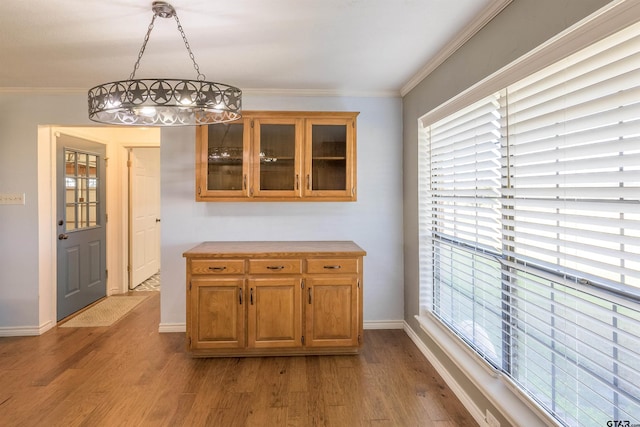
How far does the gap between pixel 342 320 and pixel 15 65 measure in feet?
10.8

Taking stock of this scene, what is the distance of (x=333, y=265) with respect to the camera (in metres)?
2.91

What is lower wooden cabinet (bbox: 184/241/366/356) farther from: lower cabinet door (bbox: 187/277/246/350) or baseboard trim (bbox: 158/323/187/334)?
baseboard trim (bbox: 158/323/187/334)

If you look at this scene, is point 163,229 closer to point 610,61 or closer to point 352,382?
point 352,382

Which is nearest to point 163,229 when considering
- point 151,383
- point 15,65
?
point 151,383

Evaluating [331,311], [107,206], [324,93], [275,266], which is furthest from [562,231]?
[107,206]

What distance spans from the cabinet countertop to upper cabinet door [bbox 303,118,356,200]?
1.50 feet

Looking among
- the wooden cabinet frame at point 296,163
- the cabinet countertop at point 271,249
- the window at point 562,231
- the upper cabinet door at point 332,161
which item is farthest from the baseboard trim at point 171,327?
the window at point 562,231

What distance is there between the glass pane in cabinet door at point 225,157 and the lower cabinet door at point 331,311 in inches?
44.7

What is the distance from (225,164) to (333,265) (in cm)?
132

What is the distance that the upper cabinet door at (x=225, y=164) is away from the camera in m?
3.14

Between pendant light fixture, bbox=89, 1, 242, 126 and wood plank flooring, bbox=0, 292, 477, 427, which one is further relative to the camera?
wood plank flooring, bbox=0, 292, 477, 427

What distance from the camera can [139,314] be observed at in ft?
12.9

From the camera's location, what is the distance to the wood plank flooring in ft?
7.01

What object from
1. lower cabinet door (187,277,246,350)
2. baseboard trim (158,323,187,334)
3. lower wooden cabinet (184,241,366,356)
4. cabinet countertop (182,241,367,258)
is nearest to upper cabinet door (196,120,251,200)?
cabinet countertop (182,241,367,258)
